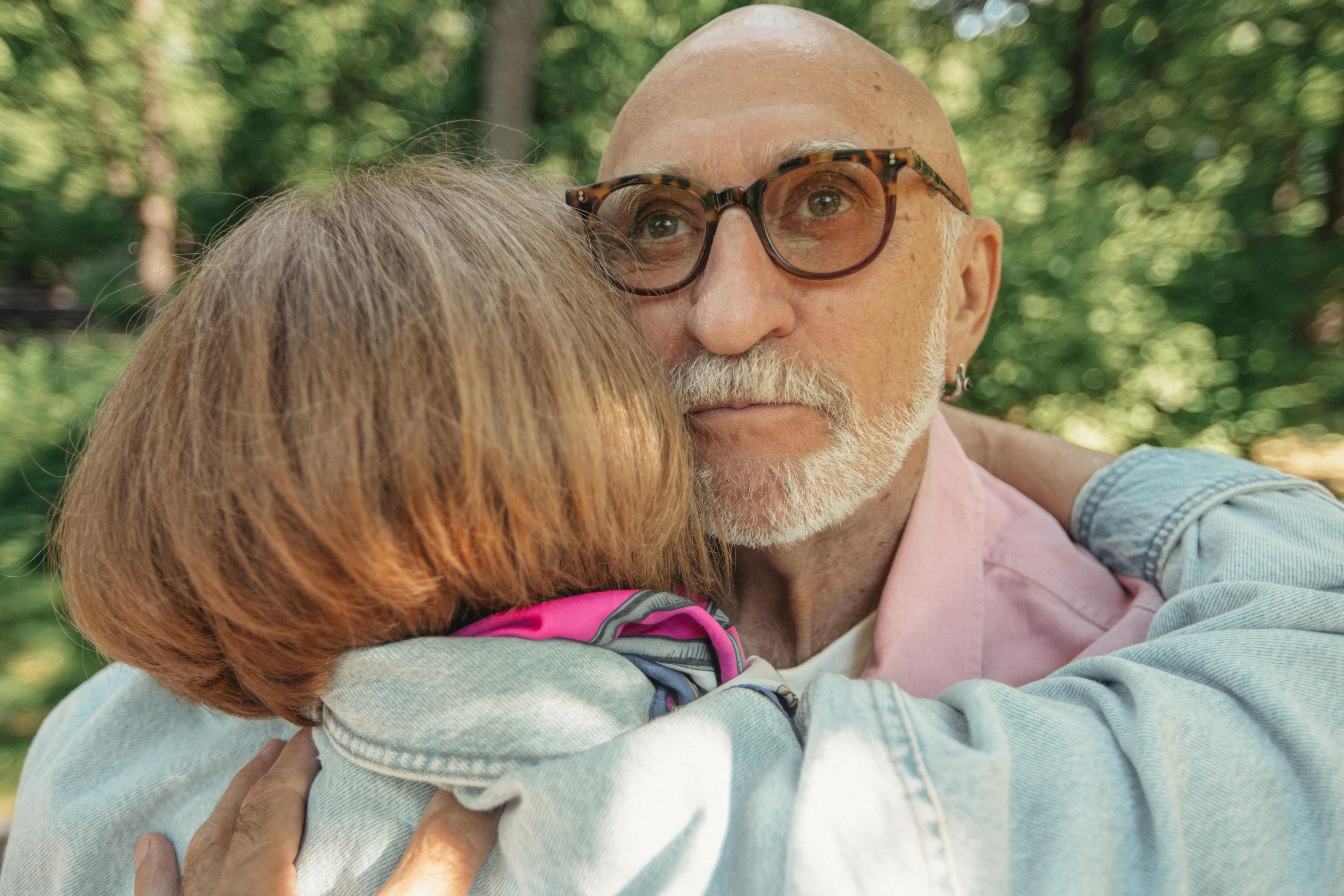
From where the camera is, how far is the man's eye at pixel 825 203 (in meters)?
1.55

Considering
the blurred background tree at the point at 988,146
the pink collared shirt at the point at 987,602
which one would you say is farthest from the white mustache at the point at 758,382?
the blurred background tree at the point at 988,146

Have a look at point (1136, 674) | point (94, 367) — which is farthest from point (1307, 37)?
point (94, 367)

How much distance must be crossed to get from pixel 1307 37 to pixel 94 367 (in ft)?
26.6

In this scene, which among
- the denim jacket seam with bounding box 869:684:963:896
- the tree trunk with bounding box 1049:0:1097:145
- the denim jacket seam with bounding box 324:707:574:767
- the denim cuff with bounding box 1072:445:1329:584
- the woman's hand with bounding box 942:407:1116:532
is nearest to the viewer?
the denim jacket seam with bounding box 869:684:963:896

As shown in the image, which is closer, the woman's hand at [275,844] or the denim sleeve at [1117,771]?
the denim sleeve at [1117,771]

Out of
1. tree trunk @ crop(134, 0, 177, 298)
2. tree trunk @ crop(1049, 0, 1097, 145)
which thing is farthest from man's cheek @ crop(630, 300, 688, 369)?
tree trunk @ crop(1049, 0, 1097, 145)

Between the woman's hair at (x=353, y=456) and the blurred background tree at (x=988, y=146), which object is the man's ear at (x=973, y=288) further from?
the blurred background tree at (x=988, y=146)

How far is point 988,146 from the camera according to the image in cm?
562

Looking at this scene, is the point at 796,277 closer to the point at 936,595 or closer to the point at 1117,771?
the point at 936,595

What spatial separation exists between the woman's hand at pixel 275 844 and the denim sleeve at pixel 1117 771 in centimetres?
50

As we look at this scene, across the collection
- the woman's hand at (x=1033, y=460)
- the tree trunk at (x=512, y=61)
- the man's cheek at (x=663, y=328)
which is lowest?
the woman's hand at (x=1033, y=460)

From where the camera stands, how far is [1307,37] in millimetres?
5266

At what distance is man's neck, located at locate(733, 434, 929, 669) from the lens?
1877 mm

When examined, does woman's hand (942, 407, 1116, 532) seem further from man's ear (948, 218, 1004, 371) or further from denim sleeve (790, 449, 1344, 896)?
denim sleeve (790, 449, 1344, 896)
